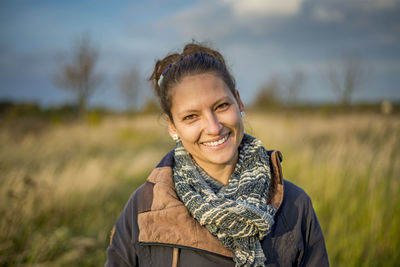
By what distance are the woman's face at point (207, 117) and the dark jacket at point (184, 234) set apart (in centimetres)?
26

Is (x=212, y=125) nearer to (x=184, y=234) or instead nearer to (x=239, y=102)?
(x=239, y=102)

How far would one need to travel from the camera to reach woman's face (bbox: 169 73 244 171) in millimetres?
1528

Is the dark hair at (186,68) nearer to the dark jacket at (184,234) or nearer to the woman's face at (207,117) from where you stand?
the woman's face at (207,117)

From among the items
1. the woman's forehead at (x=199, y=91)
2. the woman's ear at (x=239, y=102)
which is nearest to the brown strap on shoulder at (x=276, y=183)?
the woman's ear at (x=239, y=102)

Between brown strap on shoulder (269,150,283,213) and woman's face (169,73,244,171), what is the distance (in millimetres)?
256

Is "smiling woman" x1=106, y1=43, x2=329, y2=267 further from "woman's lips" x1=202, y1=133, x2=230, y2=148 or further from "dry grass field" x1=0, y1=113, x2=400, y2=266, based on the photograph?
"dry grass field" x1=0, y1=113, x2=400, y2=266

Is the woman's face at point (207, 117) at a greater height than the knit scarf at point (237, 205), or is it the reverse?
the woman's face at point (207, 117)

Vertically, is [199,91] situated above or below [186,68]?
below

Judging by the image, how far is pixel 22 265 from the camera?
9.64 ft

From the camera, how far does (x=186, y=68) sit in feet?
5.27

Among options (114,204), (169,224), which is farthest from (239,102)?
(114,204)

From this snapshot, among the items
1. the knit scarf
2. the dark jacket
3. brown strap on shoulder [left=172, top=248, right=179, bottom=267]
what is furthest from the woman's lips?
brown strap on shoulder [left=172, top=248, right=179, bottom=267]

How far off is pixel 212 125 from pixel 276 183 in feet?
1.74

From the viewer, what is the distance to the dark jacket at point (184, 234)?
4.52ft
